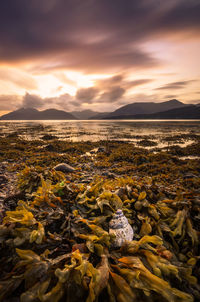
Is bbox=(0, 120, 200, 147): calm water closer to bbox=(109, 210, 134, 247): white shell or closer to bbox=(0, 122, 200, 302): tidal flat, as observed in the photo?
bbox=(0, 122, 200, 302): tidal flat

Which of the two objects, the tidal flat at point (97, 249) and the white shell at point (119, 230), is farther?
the white shell at point (119, 230)

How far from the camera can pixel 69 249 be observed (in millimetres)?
1341

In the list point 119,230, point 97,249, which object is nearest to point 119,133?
point 119,230

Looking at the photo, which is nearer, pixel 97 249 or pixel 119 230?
pixel 97 249

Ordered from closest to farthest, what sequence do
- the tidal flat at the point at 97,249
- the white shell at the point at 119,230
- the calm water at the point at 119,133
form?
the tidal flat at the point at 97,249, the white shell at the point at 119,230, the calm water at the point at 119,133

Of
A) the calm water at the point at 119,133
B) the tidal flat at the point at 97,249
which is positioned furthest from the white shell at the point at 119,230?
the calm water at the point at 119,133

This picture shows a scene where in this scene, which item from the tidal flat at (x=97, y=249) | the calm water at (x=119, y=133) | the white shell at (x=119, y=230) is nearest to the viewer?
the tidal flat at (x=97, y=249)

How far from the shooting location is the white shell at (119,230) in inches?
55.5

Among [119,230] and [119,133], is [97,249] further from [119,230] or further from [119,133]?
[119,133]

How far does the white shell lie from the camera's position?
1.41 metres

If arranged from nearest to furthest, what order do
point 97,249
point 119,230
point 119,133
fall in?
point 97,249, point 119,230, point 119,133

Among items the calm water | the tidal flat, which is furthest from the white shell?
the calm water

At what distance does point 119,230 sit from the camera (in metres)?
1.49

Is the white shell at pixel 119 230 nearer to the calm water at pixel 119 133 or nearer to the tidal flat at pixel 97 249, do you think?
the tidal flat at pixel 97 249
